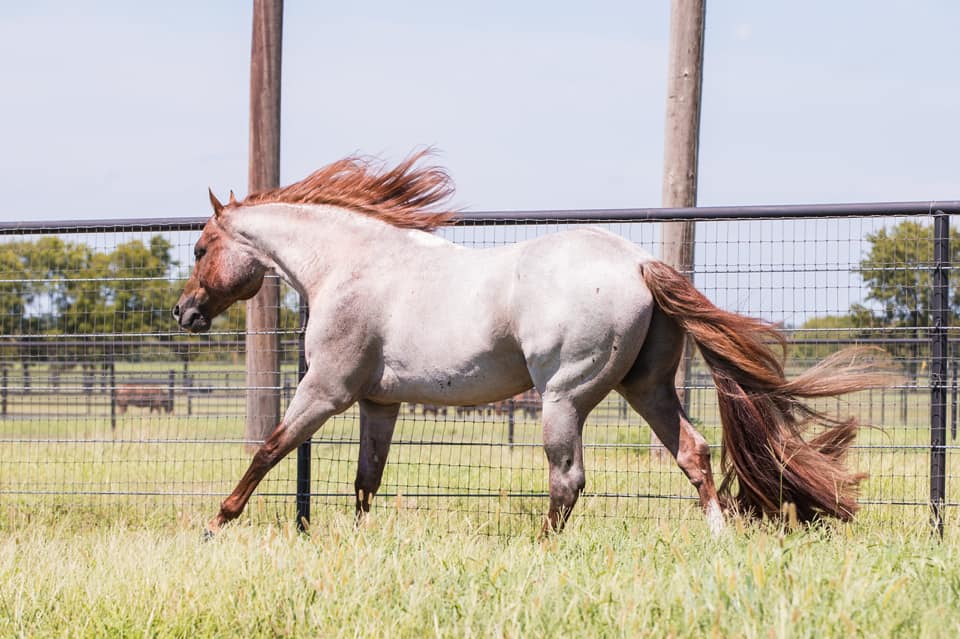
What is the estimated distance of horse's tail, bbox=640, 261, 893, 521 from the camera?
17.0 ft

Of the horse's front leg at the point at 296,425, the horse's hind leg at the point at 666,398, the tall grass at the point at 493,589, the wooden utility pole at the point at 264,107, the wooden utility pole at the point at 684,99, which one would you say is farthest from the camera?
the wooden utility pole at the point at 264,107

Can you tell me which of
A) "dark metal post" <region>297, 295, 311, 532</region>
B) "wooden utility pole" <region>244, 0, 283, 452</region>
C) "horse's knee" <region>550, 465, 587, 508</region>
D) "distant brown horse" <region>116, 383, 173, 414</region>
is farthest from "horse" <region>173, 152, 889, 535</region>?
"wooden utility pole" <region>244, 0, 283, 452</region>

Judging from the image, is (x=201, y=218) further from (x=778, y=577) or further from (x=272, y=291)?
(x=778, y=577)

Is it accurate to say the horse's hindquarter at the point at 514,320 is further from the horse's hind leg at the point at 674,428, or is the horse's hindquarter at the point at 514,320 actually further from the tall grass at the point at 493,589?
the tall grass at the point at 493,589

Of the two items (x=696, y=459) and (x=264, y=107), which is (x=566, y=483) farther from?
(x=264, y=107)

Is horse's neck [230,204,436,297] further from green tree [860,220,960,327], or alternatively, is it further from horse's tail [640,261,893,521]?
green tree [860,220,960,327]

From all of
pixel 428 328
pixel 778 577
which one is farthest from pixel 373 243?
pixel 778 577

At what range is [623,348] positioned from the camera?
16.7 feet

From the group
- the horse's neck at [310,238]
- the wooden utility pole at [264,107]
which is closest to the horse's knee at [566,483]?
the horse's neck at [310,238]

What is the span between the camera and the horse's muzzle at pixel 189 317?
6.36 m

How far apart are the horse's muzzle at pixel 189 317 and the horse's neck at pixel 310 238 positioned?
0.52 m

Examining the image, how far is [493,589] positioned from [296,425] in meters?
2.38

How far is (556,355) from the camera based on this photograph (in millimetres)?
5094

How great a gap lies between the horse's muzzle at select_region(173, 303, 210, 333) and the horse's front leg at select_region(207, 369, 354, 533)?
1066 mm
